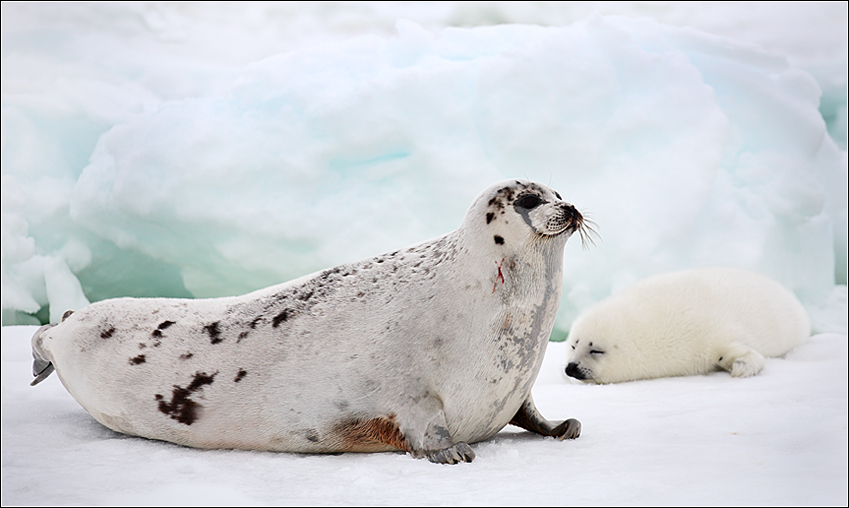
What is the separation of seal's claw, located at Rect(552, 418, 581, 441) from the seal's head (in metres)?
0.49

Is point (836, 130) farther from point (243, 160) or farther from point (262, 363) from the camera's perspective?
point (262, 363)

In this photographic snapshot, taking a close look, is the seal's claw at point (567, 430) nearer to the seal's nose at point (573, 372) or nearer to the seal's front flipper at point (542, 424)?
the seal's front flipper at point (542, 424)

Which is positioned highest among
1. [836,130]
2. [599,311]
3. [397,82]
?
[397,82]

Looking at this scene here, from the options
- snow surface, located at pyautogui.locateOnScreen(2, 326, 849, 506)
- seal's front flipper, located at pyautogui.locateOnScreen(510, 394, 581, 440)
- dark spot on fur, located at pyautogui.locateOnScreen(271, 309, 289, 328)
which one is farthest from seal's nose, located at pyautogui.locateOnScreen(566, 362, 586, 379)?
dark spot on fur, located at pyautogui.locateOnScreen(271, 309, 289, 328)

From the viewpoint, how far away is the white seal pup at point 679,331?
2.92 meters

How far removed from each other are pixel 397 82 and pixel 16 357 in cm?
348

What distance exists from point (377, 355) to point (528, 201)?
1.73ft

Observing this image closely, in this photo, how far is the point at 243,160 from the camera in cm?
514

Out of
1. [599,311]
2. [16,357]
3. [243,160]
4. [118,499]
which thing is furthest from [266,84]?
[118,499]

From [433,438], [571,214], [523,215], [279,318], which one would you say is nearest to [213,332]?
[279,318]

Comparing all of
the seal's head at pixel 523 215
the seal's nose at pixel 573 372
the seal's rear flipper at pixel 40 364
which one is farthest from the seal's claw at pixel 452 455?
the seal's nose at pixel 573 372

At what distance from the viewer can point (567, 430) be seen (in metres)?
1.65

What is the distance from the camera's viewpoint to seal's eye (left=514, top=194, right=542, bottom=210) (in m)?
1.54

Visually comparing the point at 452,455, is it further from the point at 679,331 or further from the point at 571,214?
the point at 679,331
